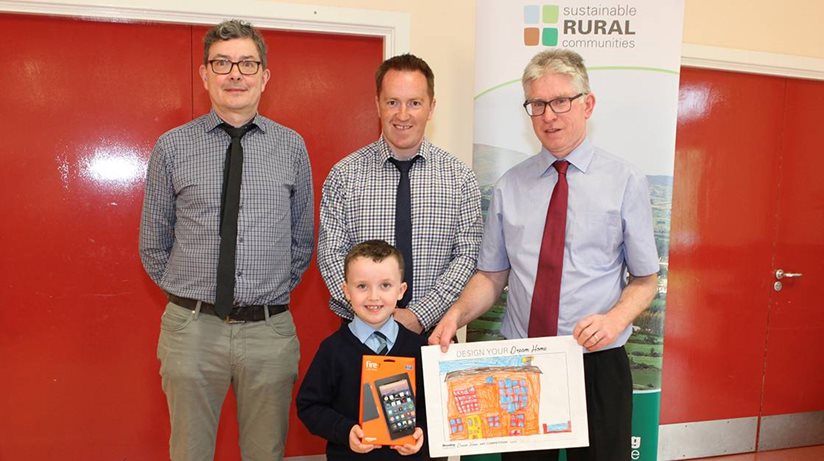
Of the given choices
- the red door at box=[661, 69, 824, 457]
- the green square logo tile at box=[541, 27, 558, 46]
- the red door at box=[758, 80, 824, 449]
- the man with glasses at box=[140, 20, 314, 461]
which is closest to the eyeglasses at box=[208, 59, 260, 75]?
the man with glasses at box=[140, 20, 314, 461]

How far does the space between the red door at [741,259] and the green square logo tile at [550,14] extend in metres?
1.66

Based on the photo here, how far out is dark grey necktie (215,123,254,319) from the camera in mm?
2248

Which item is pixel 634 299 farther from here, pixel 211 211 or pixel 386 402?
pixel 211 211

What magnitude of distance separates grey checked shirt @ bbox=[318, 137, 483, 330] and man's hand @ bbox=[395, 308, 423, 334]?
0.09 meters

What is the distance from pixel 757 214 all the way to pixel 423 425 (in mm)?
3479

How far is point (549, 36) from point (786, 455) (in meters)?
3.68

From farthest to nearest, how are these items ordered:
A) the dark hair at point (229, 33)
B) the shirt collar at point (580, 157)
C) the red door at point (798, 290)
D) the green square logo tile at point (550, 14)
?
the red door at point (798, 290) → the green square logo tile at point (550, 14) → the dark hair at point (229, 33) → the shirt collar at point (580, 157)

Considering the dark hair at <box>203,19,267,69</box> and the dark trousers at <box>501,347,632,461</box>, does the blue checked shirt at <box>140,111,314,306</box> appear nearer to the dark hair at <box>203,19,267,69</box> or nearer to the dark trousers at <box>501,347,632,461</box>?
the dark hair at <box>203,19,267,69</box>

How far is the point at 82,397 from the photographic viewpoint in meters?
3.36

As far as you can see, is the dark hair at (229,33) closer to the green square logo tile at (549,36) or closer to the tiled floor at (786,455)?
the green square logo tile at (549,36)

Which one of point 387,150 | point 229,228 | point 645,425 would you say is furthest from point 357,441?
point 645,425

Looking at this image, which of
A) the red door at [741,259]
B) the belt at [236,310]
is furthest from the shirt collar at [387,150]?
the red door at [741,259]

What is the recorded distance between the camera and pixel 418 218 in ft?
7.59

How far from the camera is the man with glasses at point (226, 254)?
227 cm
